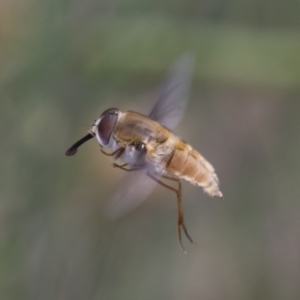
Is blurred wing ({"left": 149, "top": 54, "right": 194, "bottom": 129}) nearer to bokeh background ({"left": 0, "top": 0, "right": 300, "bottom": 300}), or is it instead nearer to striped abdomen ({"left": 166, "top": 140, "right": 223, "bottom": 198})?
striped abdomen ({"left": 166, "top": 140, "right": 223, "bottom": 198})

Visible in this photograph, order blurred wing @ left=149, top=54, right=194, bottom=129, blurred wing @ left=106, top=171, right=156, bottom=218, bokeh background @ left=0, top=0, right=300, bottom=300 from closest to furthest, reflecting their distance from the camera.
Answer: blurred wing @ left=106, top=171, right=156, bottom=218
blurred wing @ left=149, top=54, right=194, bottom=129
bokeh background @ left=0, top=0, right=300, bottom=300

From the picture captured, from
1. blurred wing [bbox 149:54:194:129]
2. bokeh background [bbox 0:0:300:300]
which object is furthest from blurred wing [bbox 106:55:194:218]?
bokeh background [bbox 0:0:300:300]

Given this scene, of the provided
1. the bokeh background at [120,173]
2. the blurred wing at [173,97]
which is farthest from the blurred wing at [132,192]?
the bokeh background at [120,173]

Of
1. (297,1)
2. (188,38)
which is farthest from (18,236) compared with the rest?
A: (297,1)

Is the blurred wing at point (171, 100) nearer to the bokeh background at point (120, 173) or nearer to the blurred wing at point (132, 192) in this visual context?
the blurred wing at point (132, 192)

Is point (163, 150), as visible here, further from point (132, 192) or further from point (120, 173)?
point (120, 173)

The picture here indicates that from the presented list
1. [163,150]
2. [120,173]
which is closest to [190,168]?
[163,150]
